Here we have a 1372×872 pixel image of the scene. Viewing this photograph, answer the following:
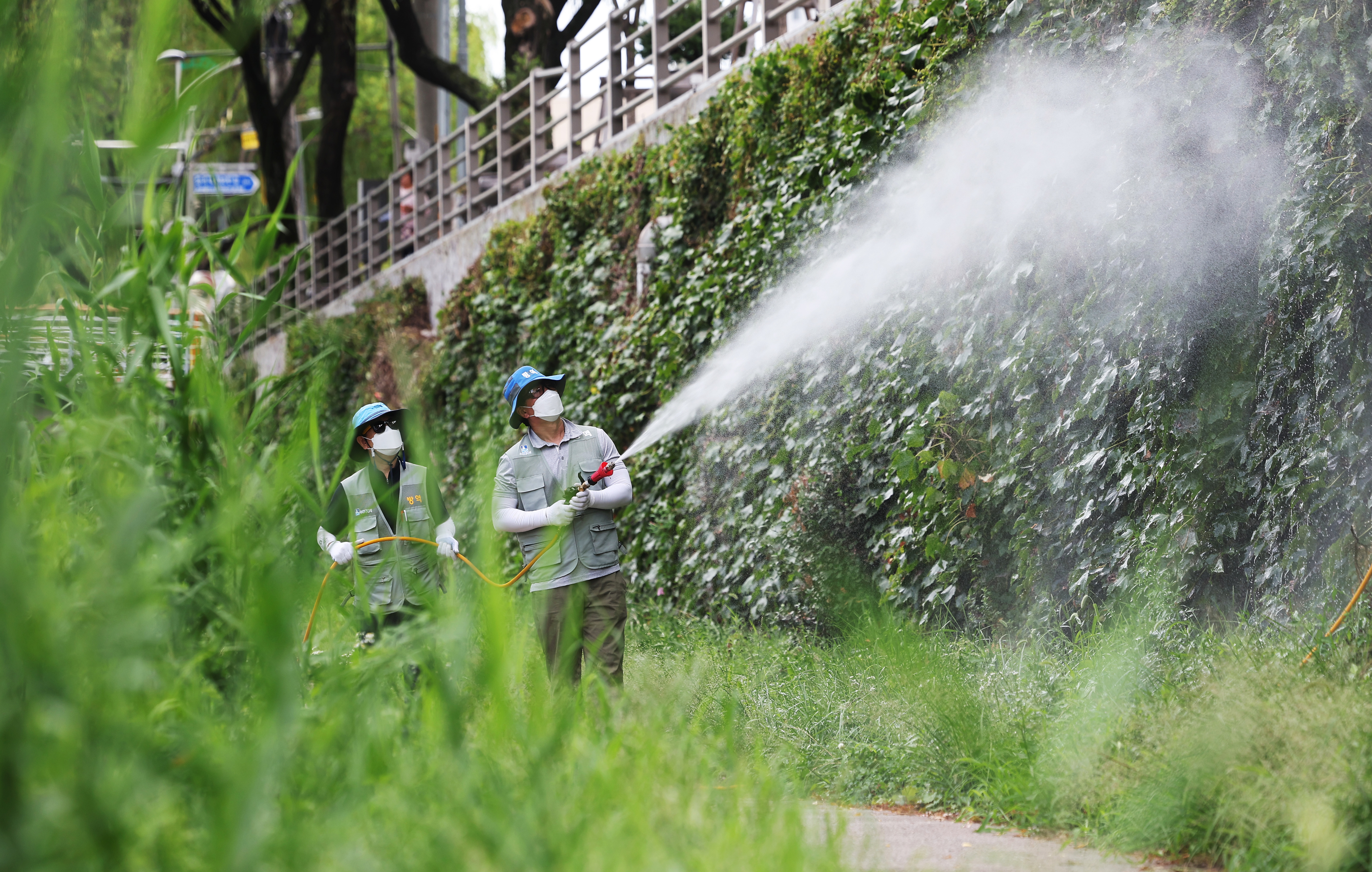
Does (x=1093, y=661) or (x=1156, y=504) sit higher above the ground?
(x=1156, y=504)

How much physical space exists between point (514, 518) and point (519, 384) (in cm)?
60

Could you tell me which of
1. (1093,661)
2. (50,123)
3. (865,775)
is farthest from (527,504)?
(50,123)

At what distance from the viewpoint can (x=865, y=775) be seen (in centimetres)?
441

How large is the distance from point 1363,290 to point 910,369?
7.26ft

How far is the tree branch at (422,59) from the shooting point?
685 inches

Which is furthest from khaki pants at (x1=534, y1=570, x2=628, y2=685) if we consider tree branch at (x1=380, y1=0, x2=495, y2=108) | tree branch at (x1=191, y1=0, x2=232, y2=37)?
tree branch at (x1=191, y1=0, x2=232, y2=37)

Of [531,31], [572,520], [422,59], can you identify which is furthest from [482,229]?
[572,520]

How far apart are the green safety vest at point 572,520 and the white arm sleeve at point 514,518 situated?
0.05 meters

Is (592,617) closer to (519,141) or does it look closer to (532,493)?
(532,493)

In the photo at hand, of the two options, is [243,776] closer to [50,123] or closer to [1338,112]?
[50,123]

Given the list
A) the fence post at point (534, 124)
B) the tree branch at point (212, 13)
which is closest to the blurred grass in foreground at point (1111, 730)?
the fence post at point (534, 124)

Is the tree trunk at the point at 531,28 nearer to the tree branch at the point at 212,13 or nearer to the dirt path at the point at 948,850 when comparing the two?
the tree branch at the point at 212,13

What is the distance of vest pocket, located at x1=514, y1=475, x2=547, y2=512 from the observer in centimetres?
554

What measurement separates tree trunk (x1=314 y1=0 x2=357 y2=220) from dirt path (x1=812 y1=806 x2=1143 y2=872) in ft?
56.0
